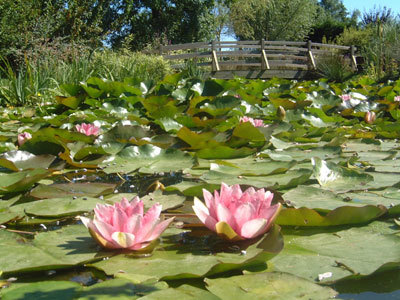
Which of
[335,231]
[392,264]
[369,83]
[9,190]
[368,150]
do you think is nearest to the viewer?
[392,264]

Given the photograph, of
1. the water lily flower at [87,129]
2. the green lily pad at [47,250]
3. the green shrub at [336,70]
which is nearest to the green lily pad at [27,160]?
the water lily flower at [87,129]

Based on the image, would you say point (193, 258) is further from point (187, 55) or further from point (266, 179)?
point (187, 55)

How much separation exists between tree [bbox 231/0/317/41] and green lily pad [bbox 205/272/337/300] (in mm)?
25845

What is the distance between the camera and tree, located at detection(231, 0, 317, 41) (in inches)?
995

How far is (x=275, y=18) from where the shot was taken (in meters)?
25.3

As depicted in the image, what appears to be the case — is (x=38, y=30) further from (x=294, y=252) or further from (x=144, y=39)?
(x=294, y=252)

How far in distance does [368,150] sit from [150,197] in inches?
56.2

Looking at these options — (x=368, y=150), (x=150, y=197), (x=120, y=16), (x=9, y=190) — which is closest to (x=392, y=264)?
(x=150, y=197)

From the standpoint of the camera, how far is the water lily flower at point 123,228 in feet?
2.96

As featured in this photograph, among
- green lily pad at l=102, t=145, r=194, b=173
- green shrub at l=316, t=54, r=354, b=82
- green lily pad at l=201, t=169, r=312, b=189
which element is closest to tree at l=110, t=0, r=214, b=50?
green shrub at l=316, t=54, r=354, b=82

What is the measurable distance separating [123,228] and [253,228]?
29 cm

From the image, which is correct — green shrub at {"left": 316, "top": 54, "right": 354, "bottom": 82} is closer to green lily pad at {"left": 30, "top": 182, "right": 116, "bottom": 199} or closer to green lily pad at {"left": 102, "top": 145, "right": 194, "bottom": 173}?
green lily pad at {"left": 102, "top": 145, "right": 194, "bottom": 173}

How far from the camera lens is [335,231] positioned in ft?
3.50

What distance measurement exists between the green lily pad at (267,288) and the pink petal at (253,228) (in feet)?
0.46
